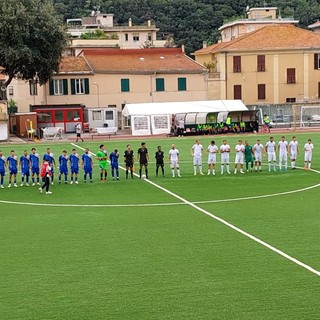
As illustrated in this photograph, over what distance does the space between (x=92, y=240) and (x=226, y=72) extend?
57752mm

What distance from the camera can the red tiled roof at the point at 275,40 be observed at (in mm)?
74875

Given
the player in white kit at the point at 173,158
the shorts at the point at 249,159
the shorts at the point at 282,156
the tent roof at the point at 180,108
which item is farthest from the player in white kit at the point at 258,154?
the tent roof at the point at 180,108

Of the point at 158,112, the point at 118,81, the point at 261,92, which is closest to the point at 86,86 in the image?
the point at 118,81

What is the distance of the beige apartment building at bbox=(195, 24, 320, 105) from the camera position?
7500 centimetres

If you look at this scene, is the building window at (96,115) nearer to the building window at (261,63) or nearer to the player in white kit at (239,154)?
the building window at (261,63)

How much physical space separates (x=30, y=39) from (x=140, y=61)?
1425cm

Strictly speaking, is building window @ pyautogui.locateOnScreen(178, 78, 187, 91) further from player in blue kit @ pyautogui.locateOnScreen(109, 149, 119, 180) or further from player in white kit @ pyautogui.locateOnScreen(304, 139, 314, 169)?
player in blue kit @ pyautogui.locateOnScreen(109, 149, 119, 180)

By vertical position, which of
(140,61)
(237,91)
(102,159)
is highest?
(140,61)

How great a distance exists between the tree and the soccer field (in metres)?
35.2

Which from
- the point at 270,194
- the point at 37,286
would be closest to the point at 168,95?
the point at 270,194

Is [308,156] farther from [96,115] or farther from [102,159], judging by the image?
[96,115]

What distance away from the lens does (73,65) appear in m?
73.2

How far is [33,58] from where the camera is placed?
211 feet

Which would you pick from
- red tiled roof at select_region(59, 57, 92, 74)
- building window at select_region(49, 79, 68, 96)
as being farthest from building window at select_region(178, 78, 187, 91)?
building window at select_region(49, 79, 68, 96)
